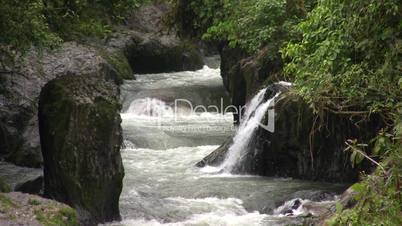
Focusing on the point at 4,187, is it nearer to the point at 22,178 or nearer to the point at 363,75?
the point at 22,178

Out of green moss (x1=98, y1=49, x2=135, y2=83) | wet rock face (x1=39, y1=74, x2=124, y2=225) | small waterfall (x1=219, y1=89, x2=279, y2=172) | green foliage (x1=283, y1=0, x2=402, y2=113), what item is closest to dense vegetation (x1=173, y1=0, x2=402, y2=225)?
green foliage (x1=283, y1=0, x2=402, y2=113)

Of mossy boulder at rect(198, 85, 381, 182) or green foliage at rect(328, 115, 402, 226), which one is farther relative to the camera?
mossy boulder at rect(198, 85, 381, 182)

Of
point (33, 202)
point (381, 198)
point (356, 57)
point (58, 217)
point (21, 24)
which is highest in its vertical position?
point (21, 24)

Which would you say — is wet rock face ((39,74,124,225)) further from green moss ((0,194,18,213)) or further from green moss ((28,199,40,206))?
green moss ((0,194,18,213))

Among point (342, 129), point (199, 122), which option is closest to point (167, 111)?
point (199, 122)

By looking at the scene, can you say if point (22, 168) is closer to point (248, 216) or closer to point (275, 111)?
point (248, 216)

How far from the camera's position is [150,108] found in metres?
17.2

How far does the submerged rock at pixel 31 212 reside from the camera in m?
6.56

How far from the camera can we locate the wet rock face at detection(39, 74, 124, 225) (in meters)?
8.27

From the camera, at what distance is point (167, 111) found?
1719 cm

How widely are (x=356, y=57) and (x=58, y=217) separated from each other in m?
3.80

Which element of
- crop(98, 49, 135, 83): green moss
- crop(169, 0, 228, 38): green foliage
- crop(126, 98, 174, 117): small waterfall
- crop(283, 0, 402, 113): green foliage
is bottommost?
crop(126, 98, 174, 117): small waterfall

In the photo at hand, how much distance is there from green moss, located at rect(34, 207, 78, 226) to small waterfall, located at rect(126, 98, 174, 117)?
10.1 meters

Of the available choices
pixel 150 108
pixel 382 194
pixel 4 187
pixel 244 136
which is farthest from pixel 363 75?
pixel 150 108
